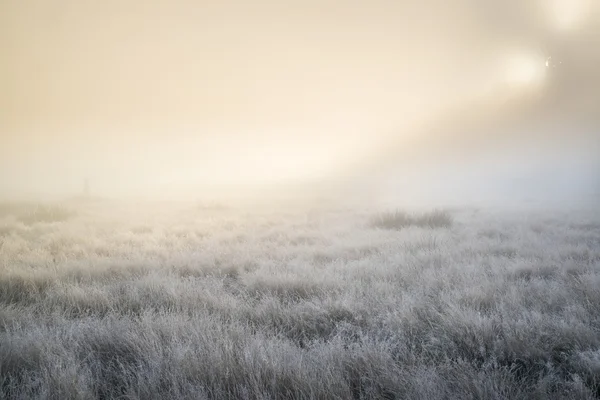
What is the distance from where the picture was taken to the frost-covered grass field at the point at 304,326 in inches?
91.3

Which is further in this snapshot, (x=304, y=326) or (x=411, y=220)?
(x=411, y=220)

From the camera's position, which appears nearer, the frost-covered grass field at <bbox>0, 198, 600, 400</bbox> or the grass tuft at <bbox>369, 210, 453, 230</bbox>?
the frost-covered grass field at <bbox>0, 198, 600, 400</bbox>

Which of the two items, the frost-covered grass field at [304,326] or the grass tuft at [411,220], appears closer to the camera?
the frost-covered grass field at [304,326]

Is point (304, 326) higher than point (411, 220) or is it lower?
lower

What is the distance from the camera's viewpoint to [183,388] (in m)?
2.25

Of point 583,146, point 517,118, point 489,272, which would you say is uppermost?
point 517,118

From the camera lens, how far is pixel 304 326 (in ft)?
11.8

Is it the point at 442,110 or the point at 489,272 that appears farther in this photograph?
the point at 442,110

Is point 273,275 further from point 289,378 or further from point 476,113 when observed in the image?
point 476,113

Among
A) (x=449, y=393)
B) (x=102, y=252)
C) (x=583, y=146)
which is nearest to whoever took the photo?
(x=449, y=393)

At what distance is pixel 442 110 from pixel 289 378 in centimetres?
7674

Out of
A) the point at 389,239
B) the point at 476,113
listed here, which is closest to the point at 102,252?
the point at 389,239

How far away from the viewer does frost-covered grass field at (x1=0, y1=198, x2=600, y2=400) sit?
2318mm

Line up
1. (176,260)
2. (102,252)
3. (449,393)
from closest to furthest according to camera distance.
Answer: (449,393) → (176,260) → (102,252)
